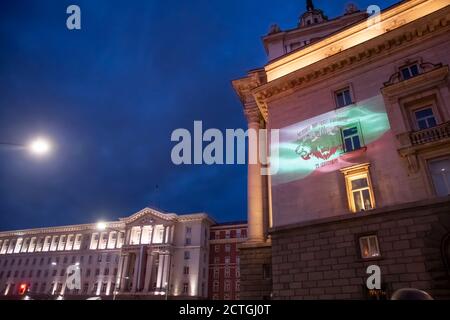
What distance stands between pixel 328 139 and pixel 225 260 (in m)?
58.5

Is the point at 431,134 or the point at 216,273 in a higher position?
the point at 431,134

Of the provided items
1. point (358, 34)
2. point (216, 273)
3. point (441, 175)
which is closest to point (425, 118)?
point (441, 175)

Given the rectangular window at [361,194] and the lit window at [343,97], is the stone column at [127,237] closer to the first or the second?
the lit window at [343,97]

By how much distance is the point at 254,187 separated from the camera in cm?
2548

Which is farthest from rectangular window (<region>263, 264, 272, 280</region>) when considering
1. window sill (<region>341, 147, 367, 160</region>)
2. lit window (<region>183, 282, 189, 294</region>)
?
lit window (<region>183, 282, 189, 294</region>)

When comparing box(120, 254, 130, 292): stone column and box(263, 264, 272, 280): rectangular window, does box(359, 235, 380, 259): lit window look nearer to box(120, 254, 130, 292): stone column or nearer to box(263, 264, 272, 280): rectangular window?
box(263, 264, 272, 280): rectangular window

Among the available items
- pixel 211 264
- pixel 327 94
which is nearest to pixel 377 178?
pixel 327 94

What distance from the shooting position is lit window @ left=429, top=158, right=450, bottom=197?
1495cm

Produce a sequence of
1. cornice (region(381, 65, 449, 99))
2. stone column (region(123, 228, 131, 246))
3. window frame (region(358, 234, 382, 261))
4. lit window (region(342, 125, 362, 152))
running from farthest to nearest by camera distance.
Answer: stone column (region(123, 228, 131, 246))
lit window (region(342, 125, 362, 152))
cornice (region(381, 65, 449, 99))
window frame (region(358, 234, 382, 261))

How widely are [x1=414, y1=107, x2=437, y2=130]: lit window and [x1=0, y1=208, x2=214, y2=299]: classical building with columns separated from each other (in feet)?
190

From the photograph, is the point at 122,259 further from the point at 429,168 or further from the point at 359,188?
the point at 429,168

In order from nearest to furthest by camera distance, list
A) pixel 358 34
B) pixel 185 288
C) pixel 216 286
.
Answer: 1. pixel 358 34
2. pixel 185 288
3. pixel 216 286

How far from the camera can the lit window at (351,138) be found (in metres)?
18.8
